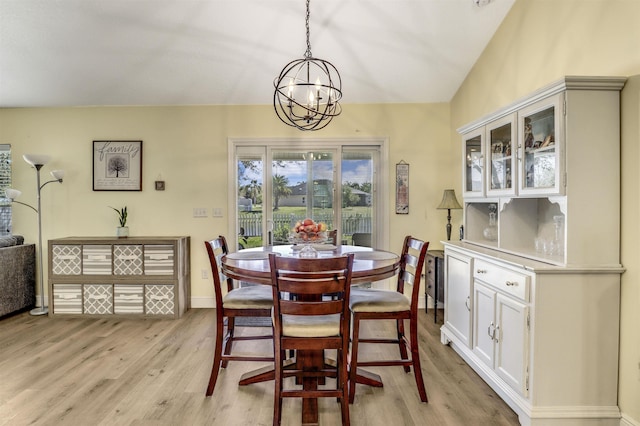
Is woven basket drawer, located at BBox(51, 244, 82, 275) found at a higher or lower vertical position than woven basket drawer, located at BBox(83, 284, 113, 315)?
higher

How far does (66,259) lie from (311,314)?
345 cm

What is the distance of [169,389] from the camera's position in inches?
99.6

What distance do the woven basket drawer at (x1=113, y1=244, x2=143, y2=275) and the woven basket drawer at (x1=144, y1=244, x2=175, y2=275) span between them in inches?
3.1

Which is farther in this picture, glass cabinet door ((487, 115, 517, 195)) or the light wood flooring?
glass cabinet door ((487, 115, 517, 195))

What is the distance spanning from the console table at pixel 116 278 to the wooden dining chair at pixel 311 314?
2.41 m

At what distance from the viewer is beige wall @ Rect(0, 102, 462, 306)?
14.6 feet

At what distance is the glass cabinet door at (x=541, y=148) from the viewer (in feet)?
6.84

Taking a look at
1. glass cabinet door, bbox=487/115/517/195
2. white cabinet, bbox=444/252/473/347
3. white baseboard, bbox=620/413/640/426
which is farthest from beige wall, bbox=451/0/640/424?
white cabinet, bbox=444/252/473/347

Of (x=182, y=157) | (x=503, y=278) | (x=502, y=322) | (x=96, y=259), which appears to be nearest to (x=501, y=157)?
(x=503, y=278)

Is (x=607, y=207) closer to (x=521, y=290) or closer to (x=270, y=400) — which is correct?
(x=521, y=290)

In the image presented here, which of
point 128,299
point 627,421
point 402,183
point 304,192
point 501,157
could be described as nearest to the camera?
point 627,421

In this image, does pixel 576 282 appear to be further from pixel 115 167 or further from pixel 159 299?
pixel 115 167

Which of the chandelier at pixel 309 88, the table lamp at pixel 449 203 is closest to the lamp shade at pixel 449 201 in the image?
the table lamp at pixel 449 203

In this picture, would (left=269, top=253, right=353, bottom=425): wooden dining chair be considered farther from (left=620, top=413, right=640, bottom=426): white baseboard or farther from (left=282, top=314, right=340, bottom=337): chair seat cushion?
(left=620, top=413, right=640, bottom=426): white baseboard
